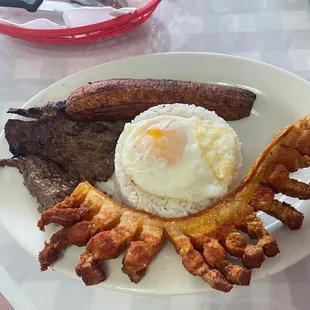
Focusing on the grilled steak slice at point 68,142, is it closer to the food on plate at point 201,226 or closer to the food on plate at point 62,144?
the food on plate at point 62,144

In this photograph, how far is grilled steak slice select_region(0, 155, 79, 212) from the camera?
4.78ft

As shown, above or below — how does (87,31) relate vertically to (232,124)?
above

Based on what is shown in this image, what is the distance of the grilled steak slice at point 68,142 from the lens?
160 centimetres

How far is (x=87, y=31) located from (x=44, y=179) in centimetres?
75

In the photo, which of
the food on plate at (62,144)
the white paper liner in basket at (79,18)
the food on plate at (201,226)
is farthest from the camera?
the white paper liner in basket at (79,18)

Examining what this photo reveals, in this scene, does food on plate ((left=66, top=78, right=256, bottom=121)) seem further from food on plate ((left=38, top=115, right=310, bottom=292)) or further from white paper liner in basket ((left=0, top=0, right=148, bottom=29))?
white paper liner in basket ((left=0, top=0, right=148, bottom=29))

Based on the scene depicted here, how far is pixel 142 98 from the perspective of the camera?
1615 millimetres

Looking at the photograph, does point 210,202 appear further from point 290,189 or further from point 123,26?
point 123,26

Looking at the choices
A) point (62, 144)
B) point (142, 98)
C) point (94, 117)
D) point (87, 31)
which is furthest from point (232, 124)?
point (87, 31)

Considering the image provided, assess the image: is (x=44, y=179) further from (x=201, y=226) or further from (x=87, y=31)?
(x=87, y=31)

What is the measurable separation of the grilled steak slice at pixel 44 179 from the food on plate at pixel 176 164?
0.16 m

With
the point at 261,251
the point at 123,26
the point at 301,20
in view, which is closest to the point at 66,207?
the point at 261,251

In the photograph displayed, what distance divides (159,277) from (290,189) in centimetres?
40

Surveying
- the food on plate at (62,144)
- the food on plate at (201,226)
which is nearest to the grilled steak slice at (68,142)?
the food on plate at (62,144)
